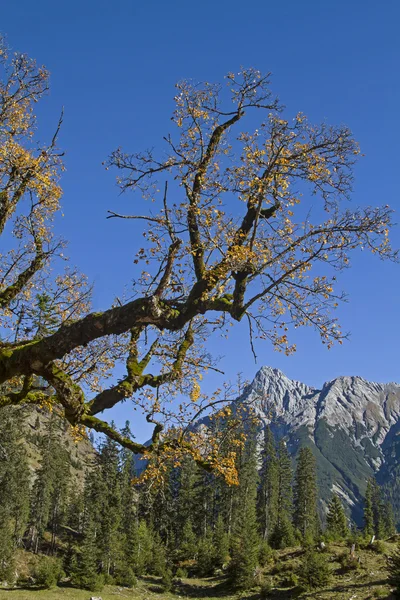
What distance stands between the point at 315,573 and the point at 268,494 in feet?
170

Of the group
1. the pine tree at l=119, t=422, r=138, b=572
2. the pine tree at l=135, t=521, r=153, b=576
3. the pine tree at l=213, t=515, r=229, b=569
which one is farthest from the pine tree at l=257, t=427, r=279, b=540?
the pine tree at l=213, t=515, r=229, b=569

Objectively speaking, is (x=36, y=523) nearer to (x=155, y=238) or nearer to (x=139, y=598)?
(x=139, y=598)


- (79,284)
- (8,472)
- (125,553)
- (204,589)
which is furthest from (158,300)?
(8,472)

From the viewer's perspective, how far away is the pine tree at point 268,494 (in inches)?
2975

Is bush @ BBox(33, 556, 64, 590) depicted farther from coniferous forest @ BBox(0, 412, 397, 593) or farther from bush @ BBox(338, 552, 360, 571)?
bush @ BBox(338, 552, 360, 571)

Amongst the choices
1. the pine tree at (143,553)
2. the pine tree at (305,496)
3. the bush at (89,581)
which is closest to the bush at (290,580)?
the bush at (89,581)

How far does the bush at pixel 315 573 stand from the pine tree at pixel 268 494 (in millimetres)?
46816

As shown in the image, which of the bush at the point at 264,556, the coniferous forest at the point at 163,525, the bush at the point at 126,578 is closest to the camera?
the bush at the point at 264,556

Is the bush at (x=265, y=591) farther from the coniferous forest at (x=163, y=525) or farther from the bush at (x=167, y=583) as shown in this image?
the bush at (x=167, y=583)

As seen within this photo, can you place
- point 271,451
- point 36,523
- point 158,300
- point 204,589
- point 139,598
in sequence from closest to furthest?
1. point 158,300
2. point 139,598
3. point 204,589
4. point 36,523
5. point 271,451

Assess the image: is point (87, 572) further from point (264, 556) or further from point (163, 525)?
point (163, 525)

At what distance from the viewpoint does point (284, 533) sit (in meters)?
Answer: 55.1

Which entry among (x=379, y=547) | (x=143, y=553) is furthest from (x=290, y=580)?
(x=143, y=553)

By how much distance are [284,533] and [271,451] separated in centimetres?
2759
